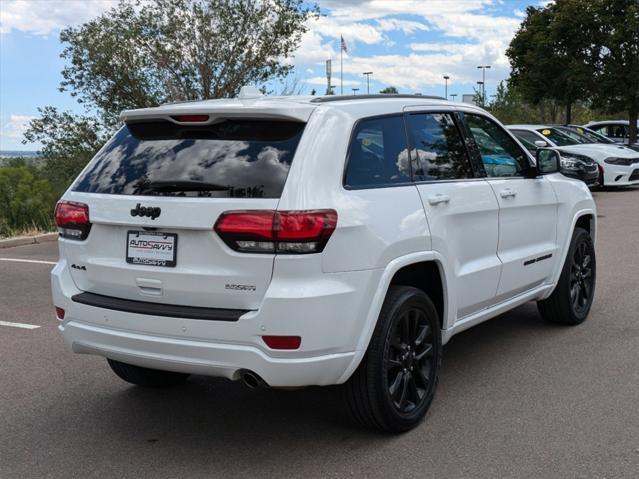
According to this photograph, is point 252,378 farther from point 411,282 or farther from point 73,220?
point 73,220

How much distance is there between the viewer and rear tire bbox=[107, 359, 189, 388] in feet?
15.8

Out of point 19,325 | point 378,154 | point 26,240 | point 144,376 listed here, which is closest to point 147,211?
point 378,154

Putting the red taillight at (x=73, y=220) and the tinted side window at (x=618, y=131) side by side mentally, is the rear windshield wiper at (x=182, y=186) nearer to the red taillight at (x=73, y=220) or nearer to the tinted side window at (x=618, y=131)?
the red taillight at (x=73, y=220)

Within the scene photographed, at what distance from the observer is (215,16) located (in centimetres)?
1670

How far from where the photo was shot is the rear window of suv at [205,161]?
362 cm

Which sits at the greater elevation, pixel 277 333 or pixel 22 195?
pixel 277 333

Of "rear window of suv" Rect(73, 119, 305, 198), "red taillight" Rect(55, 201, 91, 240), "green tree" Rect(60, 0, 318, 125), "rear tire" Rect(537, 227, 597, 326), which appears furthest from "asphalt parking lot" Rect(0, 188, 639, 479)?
"green tree" Rect(60, 0, 318, 125)

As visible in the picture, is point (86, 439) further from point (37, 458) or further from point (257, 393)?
point (257, 393)

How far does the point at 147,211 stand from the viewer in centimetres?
373

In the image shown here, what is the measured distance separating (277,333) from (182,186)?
88cm

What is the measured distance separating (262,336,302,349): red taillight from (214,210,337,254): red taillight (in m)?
0.39

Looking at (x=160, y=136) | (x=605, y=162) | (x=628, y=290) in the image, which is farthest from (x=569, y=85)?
(x=160, y=136)

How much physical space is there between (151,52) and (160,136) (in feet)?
45.3

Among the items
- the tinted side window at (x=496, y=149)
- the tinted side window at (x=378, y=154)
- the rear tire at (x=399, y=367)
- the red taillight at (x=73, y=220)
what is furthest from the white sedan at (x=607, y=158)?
the red taillight at (x=73, y=220)
